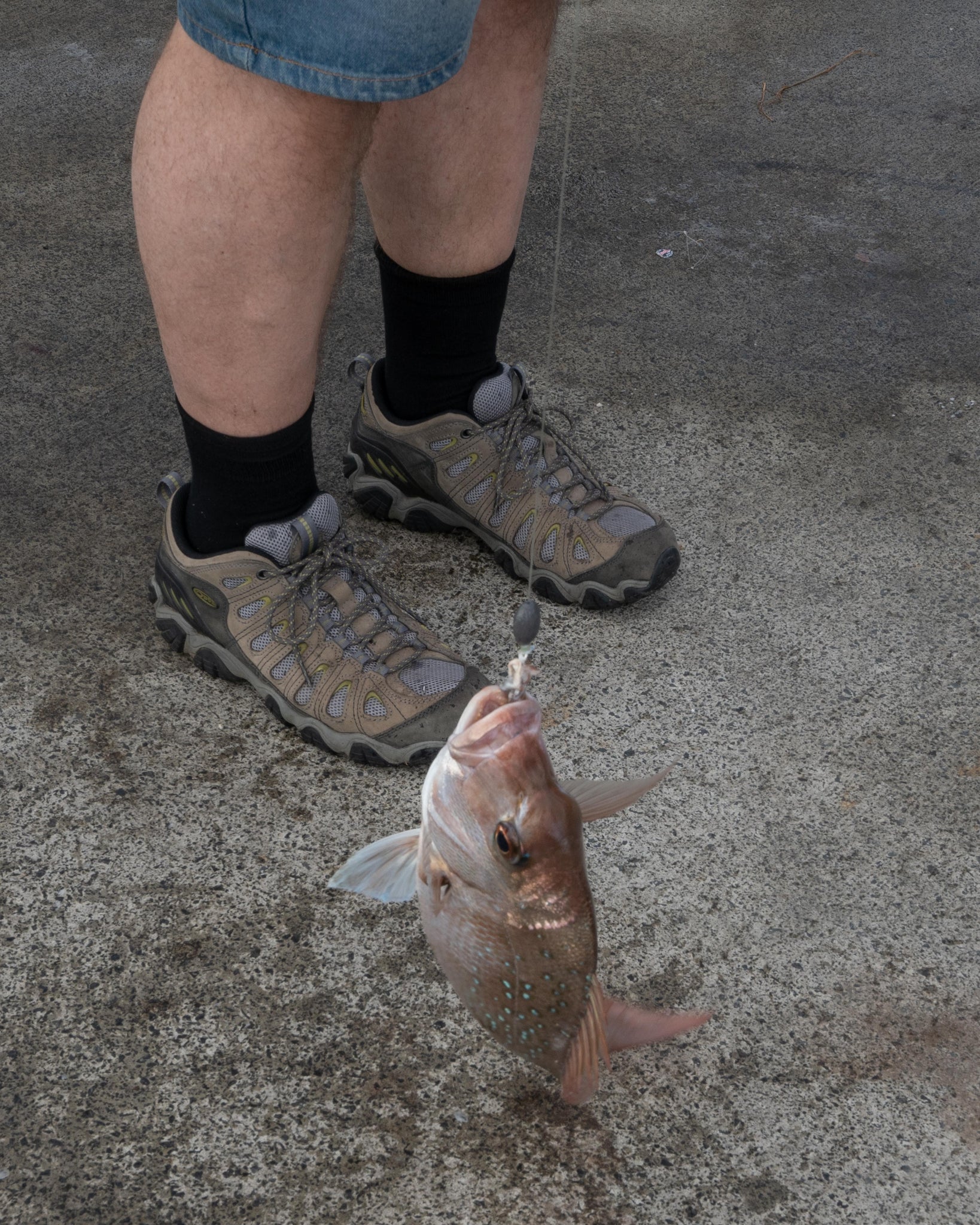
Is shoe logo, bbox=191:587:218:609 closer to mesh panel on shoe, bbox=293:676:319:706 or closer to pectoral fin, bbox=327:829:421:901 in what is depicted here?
mesh panel on shoe, bbox=293:676:319:706

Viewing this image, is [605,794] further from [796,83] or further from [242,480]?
[796,83]

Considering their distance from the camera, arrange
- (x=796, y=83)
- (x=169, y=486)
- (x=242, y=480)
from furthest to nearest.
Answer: (x=796, y=83), (x=169, y=486), (x=242, y=480)

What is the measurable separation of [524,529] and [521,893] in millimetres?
1142

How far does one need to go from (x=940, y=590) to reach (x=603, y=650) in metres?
0.72

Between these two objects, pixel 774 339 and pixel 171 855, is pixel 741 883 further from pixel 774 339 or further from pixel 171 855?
pixel 774 339

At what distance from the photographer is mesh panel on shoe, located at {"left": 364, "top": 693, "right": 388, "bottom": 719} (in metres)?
1.94

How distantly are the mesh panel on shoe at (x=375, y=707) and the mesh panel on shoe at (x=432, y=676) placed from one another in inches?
2.1

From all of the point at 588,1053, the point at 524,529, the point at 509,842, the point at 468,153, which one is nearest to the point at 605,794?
the point at 509,842

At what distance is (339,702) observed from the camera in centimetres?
196

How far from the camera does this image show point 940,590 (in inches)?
93.1

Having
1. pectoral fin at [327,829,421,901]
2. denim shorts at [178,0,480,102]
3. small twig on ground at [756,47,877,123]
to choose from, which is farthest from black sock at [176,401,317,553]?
small twig on ground at [756,47,877,123]

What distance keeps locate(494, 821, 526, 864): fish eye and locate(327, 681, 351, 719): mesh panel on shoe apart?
2.62 feet

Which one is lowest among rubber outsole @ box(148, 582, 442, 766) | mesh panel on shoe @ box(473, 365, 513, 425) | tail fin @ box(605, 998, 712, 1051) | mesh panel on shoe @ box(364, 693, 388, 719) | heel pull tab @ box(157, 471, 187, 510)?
rubber outsole @ box(148, 582, 442, 766)

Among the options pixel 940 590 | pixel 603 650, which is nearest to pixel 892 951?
pixel 603 650
